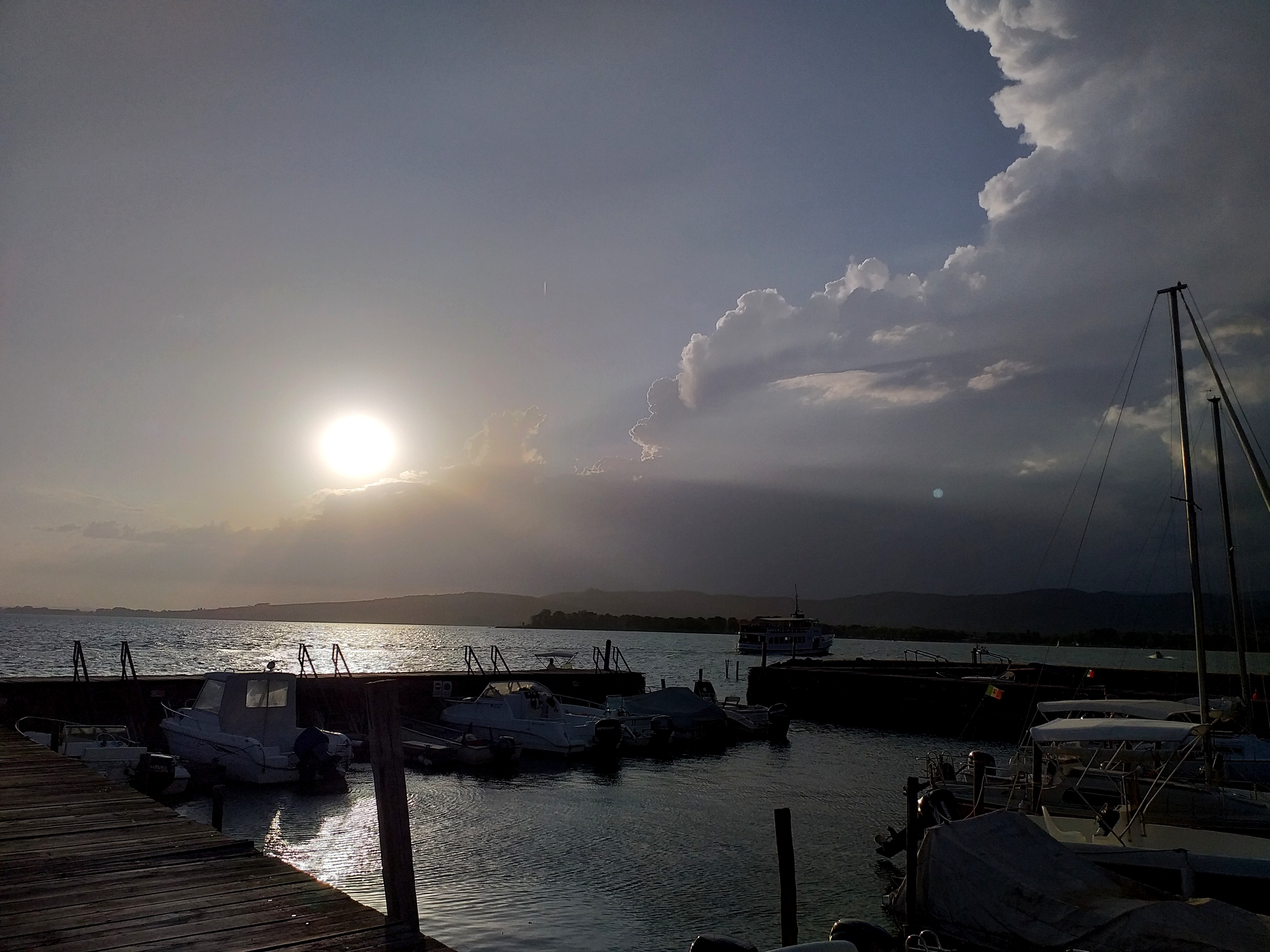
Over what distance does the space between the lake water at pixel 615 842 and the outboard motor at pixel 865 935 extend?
3988 millimetres

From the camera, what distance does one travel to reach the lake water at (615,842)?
16.1 metres

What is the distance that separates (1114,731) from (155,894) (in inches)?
626

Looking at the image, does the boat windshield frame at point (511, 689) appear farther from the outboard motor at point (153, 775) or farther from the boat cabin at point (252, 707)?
the outboard motor at point (153, 775)

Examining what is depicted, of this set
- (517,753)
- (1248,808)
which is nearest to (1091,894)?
(1248,808)

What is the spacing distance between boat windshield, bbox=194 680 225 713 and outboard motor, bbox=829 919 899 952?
23.7 m

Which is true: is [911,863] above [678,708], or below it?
above

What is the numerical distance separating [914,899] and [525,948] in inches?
255

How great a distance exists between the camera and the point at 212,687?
95.6ft

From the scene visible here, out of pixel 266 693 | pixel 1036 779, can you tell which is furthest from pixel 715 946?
pixel 266 693

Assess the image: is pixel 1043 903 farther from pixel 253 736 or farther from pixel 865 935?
pixel 253 736

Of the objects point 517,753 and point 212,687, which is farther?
point 517,753

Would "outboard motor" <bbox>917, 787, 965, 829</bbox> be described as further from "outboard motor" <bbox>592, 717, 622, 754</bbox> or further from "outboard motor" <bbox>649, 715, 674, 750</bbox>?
"outboard motor" <bbox>649, 715, 674, 750</bbox>

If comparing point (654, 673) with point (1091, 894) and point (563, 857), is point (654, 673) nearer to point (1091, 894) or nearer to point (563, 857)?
point (563, 857)

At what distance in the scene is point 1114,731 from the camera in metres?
16.2
